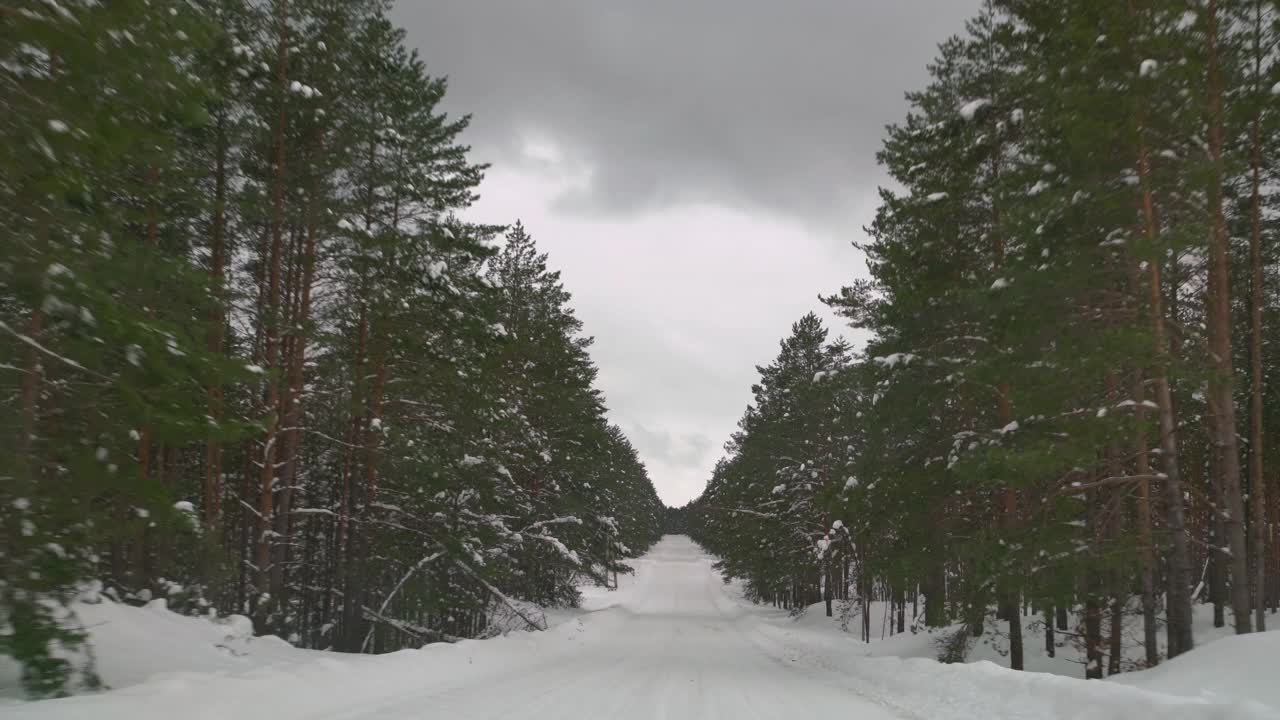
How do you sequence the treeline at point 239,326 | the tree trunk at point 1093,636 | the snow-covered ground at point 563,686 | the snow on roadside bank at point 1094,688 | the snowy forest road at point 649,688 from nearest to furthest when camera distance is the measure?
1. the treeline at point 239,326
2. the snow on roadside bank at point 1094,688
3. the snow-covered ground at point 563,686
4. the snowy forest road at point 649,688
5. the tree trunk at point 1093,636

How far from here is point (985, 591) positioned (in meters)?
12.0

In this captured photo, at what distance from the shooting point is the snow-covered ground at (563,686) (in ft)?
22.9

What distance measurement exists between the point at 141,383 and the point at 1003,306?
11.3m

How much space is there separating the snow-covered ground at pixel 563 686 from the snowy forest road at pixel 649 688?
0.12ft

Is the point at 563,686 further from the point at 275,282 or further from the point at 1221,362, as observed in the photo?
the point at 1221,362

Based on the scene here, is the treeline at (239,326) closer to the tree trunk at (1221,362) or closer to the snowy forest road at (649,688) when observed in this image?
the snowy forest road at (649,688)

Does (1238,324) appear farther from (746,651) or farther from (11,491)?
(11,491)

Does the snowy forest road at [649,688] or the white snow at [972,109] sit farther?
the white snow at [972,109]

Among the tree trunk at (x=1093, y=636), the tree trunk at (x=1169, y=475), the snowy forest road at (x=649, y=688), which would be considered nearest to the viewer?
the snowy forest road at (x=649, y=688)

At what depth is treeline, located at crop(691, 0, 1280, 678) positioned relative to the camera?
33.1 feet

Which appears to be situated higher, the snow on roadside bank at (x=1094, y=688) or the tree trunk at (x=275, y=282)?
the tree trunk at (x=275, y=282)

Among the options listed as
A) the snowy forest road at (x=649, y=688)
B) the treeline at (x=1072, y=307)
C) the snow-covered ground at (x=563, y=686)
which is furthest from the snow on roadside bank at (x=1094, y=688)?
the treeline at (x=1072, y=307)

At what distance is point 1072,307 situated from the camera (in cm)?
1099

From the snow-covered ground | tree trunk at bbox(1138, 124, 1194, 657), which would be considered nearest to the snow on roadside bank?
the snow-covered ground
